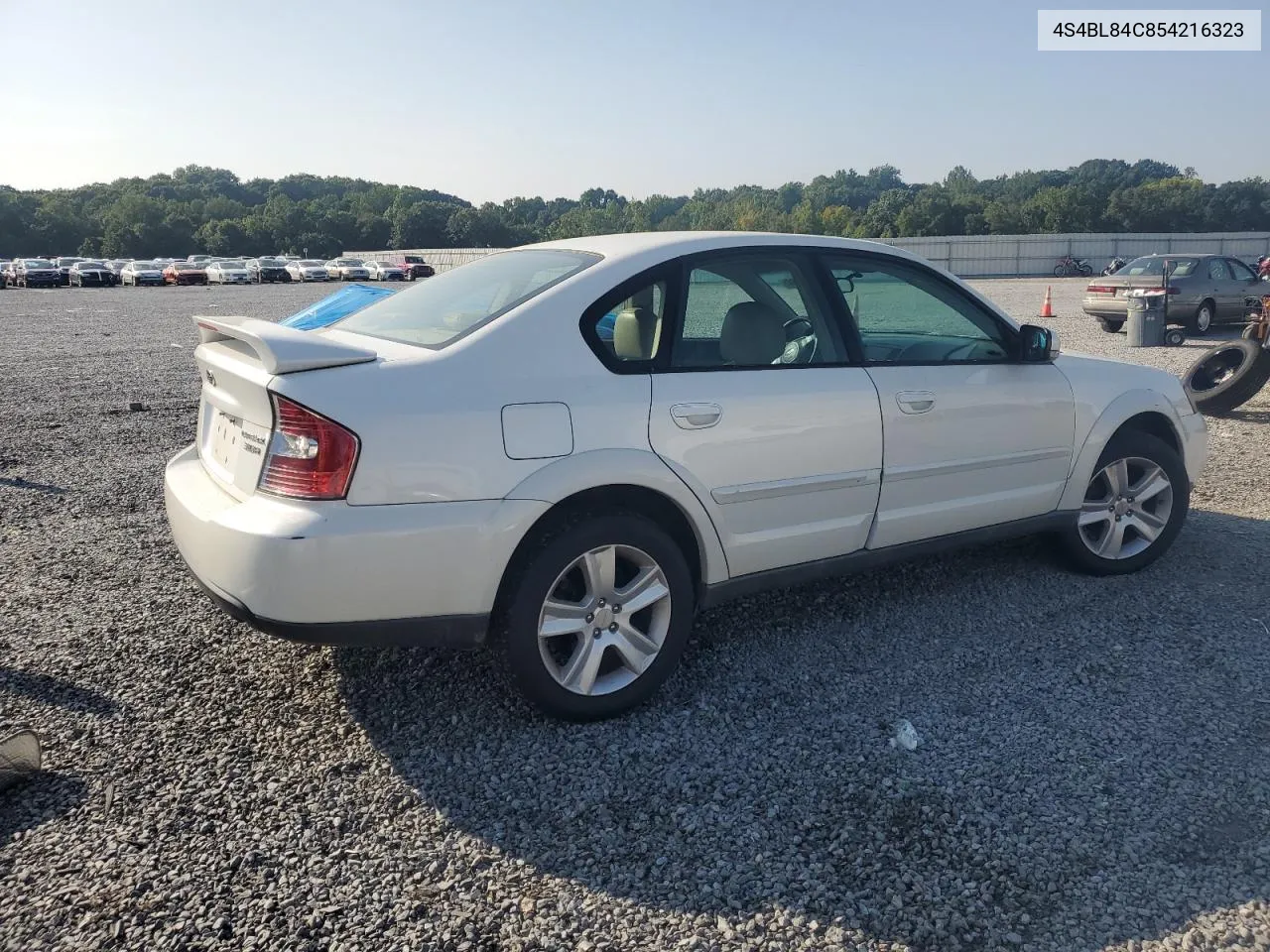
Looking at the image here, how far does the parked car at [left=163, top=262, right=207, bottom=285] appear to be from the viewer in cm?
5444

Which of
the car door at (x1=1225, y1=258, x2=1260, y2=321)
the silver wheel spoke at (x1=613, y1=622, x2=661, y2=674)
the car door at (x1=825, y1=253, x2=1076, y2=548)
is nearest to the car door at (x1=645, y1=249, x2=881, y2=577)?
the car door at (x1=825, y1=253, x2=1076, y2=548)

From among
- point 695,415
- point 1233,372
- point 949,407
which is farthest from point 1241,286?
point 695,415

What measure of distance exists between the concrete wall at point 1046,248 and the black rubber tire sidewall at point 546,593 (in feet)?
189

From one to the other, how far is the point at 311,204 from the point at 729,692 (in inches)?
5198

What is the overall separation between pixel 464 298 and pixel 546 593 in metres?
1.29

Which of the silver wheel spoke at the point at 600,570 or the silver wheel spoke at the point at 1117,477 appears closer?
the silver wheel spoke at the point at 600,570

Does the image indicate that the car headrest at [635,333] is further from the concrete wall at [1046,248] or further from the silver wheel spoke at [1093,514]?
the concrete wall at [1046,248]

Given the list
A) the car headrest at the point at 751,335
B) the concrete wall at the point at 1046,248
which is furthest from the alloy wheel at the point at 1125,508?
the concrete wall at the point at 1046,248

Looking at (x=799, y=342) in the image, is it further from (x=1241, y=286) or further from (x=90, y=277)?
(x=90, y=277)

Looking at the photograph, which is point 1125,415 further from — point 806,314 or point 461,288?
point 461,288

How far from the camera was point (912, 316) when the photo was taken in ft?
13.8

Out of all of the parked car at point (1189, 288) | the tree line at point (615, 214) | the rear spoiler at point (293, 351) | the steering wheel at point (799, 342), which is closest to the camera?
the rear spoiler at point (293, 351)

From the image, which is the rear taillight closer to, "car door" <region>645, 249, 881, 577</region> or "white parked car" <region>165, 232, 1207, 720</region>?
"white parked car" <region>165, 232, 1207, 720</region>

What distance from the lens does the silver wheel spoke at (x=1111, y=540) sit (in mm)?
4887
